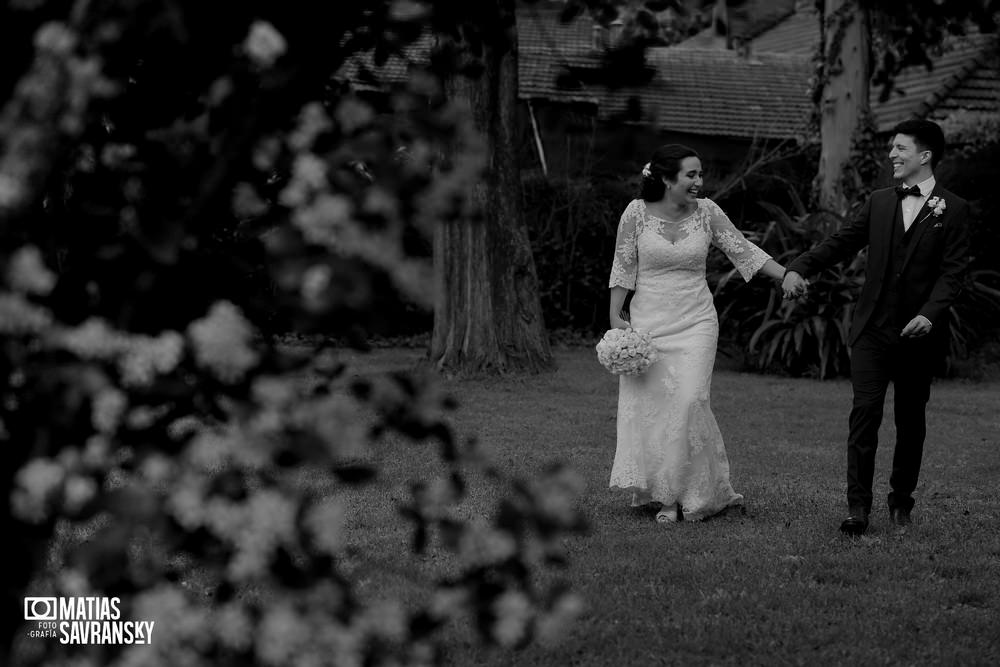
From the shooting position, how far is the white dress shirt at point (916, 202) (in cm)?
657

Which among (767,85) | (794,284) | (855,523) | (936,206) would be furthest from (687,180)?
(767,85)

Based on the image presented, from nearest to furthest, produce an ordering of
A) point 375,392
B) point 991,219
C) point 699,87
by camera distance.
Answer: point 375,392
point 991,219
point 699,87

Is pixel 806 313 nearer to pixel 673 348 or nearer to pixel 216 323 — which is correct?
pixel 673 348

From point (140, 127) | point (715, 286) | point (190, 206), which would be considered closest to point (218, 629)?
point (190, 206)

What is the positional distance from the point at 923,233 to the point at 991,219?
12893 millimetres

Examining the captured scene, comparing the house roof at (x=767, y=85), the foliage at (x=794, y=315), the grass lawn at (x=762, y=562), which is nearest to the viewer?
the grass lawn at (x=762, y=562)

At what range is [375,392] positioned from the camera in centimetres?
206


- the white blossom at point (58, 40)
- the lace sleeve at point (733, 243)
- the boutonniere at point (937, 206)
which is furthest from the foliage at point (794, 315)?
the white blossom at point (58, 40)

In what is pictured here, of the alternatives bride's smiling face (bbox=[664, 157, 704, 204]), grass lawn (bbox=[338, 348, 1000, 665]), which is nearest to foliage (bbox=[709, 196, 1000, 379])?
grass lawn (bbox=[338, 348, 1000, 665])

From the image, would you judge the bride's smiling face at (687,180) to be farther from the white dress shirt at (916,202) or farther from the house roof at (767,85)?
the house roof at (767,85)

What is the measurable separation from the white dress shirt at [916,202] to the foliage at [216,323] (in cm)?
488

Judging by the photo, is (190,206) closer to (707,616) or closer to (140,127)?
(140,127)

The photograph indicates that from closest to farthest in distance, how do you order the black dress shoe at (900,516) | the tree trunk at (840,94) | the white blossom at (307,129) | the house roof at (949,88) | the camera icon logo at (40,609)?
the white blossom at (307,129), the camera icon logo at (40,609), the black dress shoe at (900,516), the tree trunk at (840,94), the house roof at (949,88)

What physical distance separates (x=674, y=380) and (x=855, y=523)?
130cm
